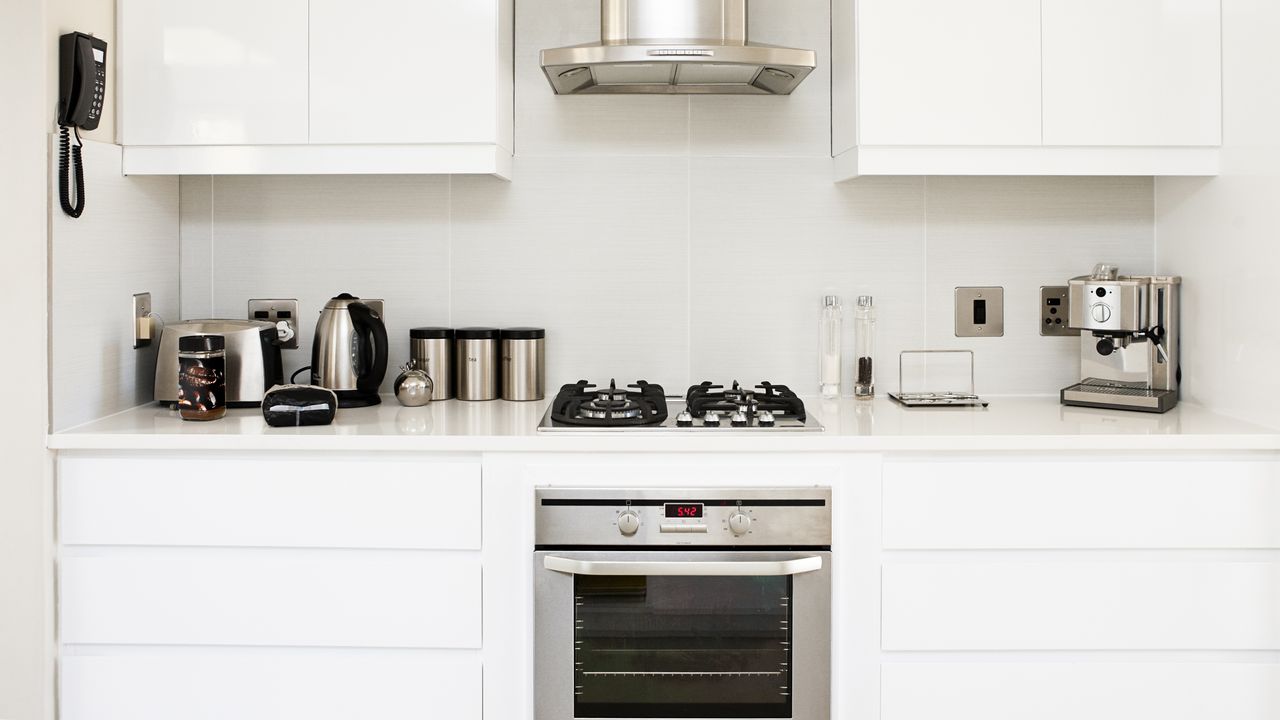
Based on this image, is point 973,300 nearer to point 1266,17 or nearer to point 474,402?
point 1266,17

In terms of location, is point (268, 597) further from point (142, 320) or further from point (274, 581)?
point (142, 320)

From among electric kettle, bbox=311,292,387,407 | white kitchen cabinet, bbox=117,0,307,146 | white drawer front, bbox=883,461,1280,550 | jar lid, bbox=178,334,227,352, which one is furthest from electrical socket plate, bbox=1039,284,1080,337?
jar lid, bbox=178,334,227,352

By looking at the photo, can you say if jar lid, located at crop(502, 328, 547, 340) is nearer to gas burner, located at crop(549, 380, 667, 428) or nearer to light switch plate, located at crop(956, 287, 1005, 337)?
gas burner, located at crop(549, 380, 667, 428)

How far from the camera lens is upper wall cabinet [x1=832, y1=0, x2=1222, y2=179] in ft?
7.62

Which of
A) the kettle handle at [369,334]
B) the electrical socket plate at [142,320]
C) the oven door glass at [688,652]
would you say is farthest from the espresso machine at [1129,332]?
the electrical socket plate at [142,320]

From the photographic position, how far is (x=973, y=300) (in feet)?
8.95

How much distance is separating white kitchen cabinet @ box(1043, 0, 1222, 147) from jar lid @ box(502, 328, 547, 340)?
49.9 inches

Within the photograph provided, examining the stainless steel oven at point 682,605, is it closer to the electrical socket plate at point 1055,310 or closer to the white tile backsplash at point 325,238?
the white tile backsplash at point 325,238

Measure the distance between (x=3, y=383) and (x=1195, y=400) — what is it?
8.45ft

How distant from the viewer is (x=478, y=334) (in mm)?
→ 2557

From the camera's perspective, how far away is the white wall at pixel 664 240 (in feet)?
8.81

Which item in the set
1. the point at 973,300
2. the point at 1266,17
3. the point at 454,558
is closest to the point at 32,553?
the point at 454,558

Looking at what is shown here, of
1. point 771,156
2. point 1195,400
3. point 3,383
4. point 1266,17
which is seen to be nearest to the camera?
point 3,383

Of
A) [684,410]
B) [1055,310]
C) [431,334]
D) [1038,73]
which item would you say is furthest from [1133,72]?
[431,334]
